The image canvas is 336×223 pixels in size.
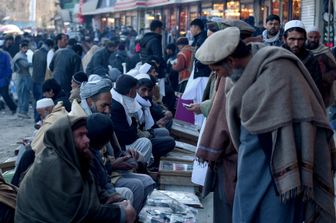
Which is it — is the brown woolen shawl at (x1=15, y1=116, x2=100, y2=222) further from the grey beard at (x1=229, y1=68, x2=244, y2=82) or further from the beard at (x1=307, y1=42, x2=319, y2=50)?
the beard at (x1=307, y1=42, x2=319, y2=50)

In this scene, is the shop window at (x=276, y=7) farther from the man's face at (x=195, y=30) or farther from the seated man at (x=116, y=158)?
the seated man at (x=116, y=158)

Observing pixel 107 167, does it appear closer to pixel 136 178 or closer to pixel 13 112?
pixel 136 178

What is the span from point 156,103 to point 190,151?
1.66m

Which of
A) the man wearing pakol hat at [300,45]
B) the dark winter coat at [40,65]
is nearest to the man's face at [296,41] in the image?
the man wearing pakol hat at [300,45]

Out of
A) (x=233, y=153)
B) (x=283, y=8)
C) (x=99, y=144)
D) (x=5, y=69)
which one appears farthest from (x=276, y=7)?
(x=233, y=153)

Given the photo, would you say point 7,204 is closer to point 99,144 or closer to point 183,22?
point 99,144

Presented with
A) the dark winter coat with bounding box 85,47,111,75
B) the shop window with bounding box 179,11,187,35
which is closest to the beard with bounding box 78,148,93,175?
the dark winter coat with bounding box 85,47,111,75

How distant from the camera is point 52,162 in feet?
11.5

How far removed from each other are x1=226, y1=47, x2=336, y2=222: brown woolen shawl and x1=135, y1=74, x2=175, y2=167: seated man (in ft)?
12.2

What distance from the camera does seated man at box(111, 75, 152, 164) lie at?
6203 mm

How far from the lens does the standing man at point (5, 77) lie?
13.1m

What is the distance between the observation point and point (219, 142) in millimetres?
3975

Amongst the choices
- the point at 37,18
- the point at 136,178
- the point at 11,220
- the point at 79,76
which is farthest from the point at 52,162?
the point at 37,18

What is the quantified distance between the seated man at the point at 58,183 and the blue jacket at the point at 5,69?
9.89 metres
